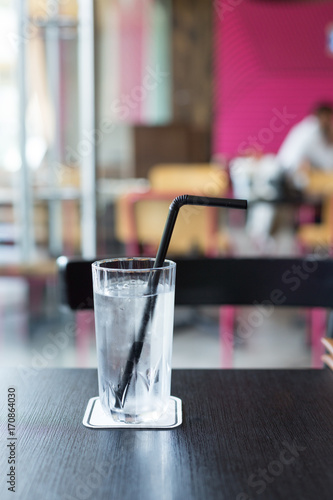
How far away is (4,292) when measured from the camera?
381cm

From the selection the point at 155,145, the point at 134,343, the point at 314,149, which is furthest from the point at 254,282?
the point at 155,145

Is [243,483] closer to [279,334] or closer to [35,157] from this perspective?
[279,334]

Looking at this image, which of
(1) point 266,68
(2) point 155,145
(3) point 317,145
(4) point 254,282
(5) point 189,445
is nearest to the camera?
(5) point 189,445

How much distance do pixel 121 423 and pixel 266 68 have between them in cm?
800

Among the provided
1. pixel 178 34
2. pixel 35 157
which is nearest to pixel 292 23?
pixel 178 34

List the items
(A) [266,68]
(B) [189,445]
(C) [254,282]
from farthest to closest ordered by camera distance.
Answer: (A) [266,68]
(C) [254,282]
(B) [189,445]

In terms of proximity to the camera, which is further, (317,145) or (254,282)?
(317,145)

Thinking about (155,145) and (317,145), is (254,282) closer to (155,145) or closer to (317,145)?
(317,145)

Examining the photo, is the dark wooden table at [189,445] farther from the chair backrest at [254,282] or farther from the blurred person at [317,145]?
the blurred person at [317,145]

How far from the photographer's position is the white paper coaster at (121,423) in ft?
1.80

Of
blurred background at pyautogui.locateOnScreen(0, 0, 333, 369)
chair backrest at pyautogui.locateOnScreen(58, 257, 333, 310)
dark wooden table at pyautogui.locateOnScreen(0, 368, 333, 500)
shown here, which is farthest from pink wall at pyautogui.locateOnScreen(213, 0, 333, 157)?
dark wooden table at pyautogui.locateOnScreen(0, 368, 333, 500)

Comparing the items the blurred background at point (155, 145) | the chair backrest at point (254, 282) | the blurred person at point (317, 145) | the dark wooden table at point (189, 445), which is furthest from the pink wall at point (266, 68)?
the dark wooden table at point (189, 445)

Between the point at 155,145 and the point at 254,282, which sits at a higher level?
the point at 155,145

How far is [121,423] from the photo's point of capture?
22.0 inches
